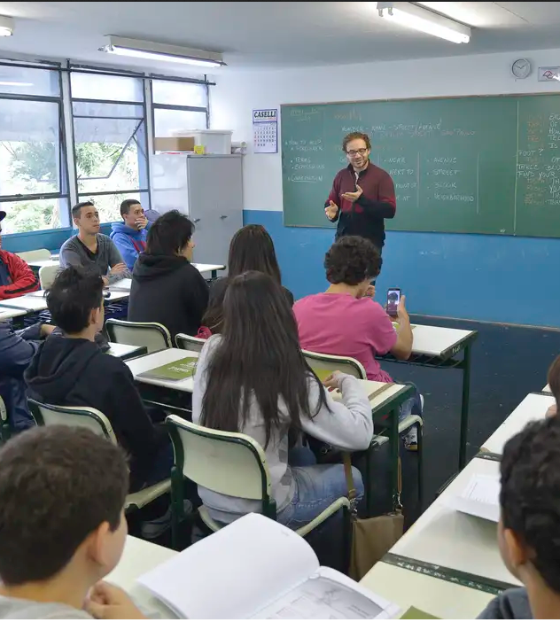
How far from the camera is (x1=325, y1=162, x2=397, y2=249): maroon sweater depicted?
16.3ft

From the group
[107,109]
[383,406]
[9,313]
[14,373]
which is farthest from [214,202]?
[383,406]

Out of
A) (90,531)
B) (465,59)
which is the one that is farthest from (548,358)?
(90,531)

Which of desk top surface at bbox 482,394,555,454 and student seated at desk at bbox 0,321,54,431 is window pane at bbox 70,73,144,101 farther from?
desk top surface at bbox 482,394,555,454

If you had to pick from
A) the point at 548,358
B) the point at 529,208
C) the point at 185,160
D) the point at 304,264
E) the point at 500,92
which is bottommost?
the point at 548,358

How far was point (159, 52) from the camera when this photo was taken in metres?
5.66

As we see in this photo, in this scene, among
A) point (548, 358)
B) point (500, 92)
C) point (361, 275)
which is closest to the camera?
point (361, 275)

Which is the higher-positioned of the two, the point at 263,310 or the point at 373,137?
the point at 373,137

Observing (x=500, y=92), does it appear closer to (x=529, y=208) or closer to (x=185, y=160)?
(x=529, y=208)

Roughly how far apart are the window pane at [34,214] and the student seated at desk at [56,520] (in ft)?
19.1

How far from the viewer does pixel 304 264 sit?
7.68 metres

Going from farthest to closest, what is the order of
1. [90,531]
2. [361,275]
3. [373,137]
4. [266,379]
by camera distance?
[373,137] → [361,275] → [266,379] → [90,531]

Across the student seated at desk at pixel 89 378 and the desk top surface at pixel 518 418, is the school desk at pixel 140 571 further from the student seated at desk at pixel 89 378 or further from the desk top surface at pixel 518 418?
the desk top surface at pixel 518 418

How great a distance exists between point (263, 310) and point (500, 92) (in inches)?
199

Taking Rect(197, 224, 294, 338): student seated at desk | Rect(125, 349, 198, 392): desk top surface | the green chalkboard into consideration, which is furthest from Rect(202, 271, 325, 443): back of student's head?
the green chalkboard
